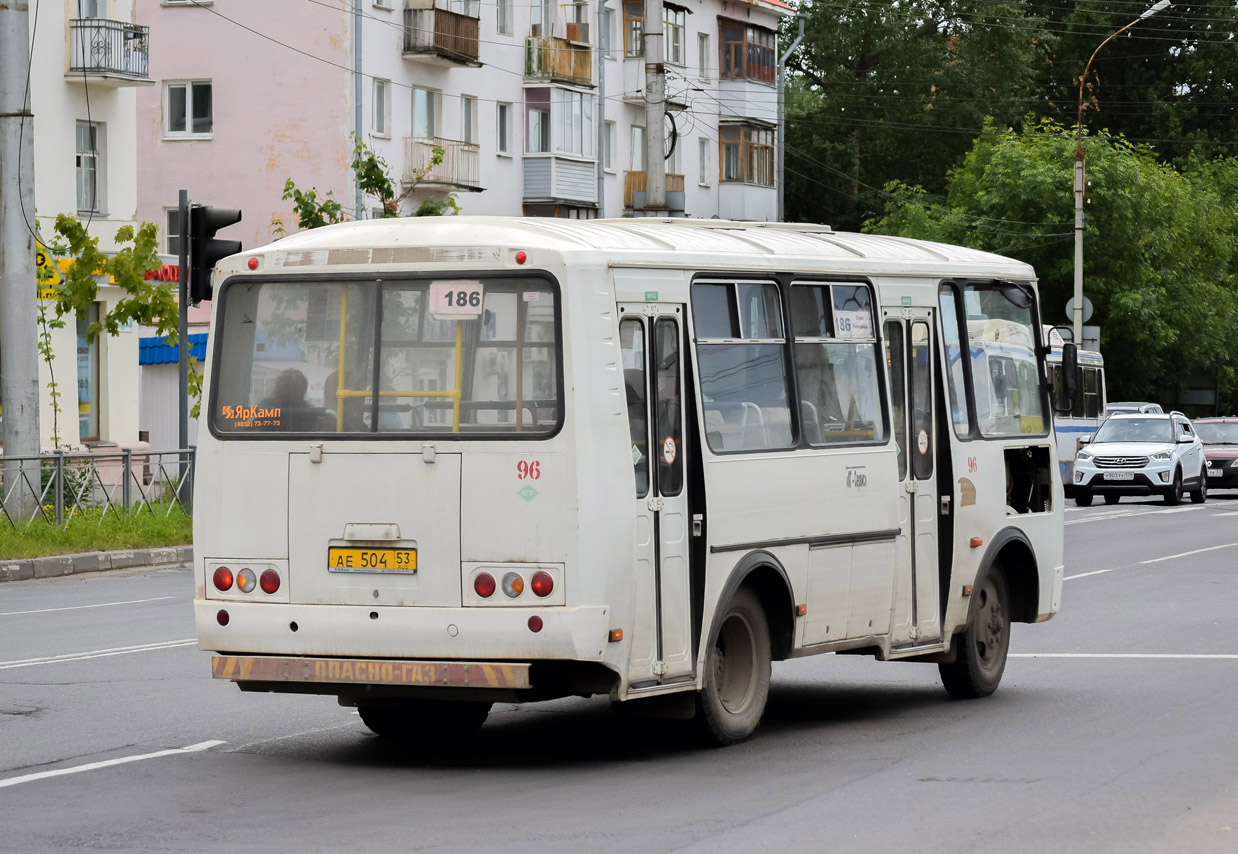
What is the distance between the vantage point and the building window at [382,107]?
168 ft

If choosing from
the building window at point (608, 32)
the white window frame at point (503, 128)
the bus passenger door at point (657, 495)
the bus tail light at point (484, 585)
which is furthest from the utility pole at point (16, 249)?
the building window at point (608, 32)

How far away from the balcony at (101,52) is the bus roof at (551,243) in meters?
29.7

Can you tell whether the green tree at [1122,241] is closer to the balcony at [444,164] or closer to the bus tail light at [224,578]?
the balcony at [444,164]

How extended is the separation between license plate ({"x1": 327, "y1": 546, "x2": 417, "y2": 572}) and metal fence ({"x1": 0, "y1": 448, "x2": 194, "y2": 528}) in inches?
592

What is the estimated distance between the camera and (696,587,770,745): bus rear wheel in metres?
10.6

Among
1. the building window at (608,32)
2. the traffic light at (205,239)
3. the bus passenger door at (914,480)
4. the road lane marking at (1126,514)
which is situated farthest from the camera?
the building window at (608,32)

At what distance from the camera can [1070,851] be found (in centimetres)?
800

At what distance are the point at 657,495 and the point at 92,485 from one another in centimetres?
1656

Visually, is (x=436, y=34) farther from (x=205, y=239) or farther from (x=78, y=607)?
(x=78, y=607)

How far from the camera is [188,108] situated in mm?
51094

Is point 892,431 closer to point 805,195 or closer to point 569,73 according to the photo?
point 569,73

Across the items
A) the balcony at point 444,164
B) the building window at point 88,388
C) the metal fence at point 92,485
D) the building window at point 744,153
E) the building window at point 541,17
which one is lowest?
the metal fence at point 92,485

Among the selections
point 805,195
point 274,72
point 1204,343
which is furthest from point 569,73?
point 805,195

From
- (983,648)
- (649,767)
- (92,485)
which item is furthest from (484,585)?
(92,485)
